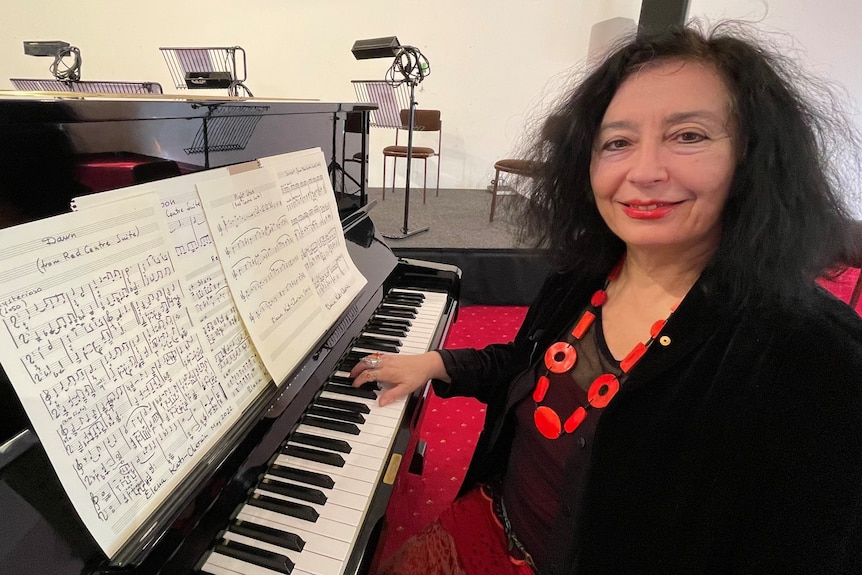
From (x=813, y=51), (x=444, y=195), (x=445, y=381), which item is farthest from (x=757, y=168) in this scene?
(x=813, y=51)

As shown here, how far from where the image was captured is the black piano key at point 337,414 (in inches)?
39.7

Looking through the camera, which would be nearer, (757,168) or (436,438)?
(757,168)

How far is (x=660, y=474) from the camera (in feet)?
2.54

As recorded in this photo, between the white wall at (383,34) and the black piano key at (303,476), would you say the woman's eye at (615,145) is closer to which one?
the black piano key at (303,476)

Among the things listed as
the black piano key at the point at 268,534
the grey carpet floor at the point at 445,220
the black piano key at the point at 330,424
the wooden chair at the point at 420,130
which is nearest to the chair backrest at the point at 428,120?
the wooden chair at the point at 420,130

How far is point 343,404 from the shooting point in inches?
41.4

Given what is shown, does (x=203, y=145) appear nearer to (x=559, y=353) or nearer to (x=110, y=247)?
(x=110, y=247)

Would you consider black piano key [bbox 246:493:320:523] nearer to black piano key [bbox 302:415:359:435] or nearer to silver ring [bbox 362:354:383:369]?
black piano key [bbox 302:415:359:435]

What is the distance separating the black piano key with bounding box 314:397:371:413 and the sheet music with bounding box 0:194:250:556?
284 mm

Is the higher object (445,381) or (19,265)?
(19,265)

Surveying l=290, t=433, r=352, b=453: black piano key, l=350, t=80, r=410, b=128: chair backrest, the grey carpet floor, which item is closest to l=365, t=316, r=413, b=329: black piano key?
l=290, t=433, r=352, b=453: black piano key

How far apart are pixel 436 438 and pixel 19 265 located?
169cm

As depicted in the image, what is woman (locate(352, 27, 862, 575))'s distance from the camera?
69 cm

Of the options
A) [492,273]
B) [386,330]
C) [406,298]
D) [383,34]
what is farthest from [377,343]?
[383,34]
